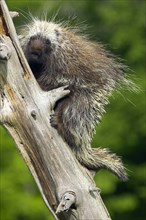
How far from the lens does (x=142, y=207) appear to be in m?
21.4

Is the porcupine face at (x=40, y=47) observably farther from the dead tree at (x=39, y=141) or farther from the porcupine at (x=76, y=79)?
the dead tree at (x=39, y=141)

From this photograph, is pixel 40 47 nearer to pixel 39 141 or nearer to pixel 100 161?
pixel 39 141

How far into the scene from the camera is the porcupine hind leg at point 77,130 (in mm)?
7469

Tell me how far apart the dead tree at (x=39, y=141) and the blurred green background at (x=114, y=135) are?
986cm

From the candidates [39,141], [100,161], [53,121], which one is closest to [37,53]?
[53,121]

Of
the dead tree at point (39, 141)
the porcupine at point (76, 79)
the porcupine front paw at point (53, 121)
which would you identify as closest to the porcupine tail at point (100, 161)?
the porcupine at point (76, 79)

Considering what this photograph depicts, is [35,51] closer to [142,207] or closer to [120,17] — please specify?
[142,207]

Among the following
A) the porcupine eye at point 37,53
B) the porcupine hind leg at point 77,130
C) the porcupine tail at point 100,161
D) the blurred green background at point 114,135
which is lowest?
the blurred green background at point 114,135

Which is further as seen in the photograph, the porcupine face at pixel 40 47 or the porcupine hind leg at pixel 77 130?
the porcupine face at pixel 40 47

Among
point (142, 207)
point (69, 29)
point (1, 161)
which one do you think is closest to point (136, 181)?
point (142, 207)

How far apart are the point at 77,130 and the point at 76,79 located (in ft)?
1.36

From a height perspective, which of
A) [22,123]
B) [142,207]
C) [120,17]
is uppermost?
[22,123]

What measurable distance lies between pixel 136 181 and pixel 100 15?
4.70 m

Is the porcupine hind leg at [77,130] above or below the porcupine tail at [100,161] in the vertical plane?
above
